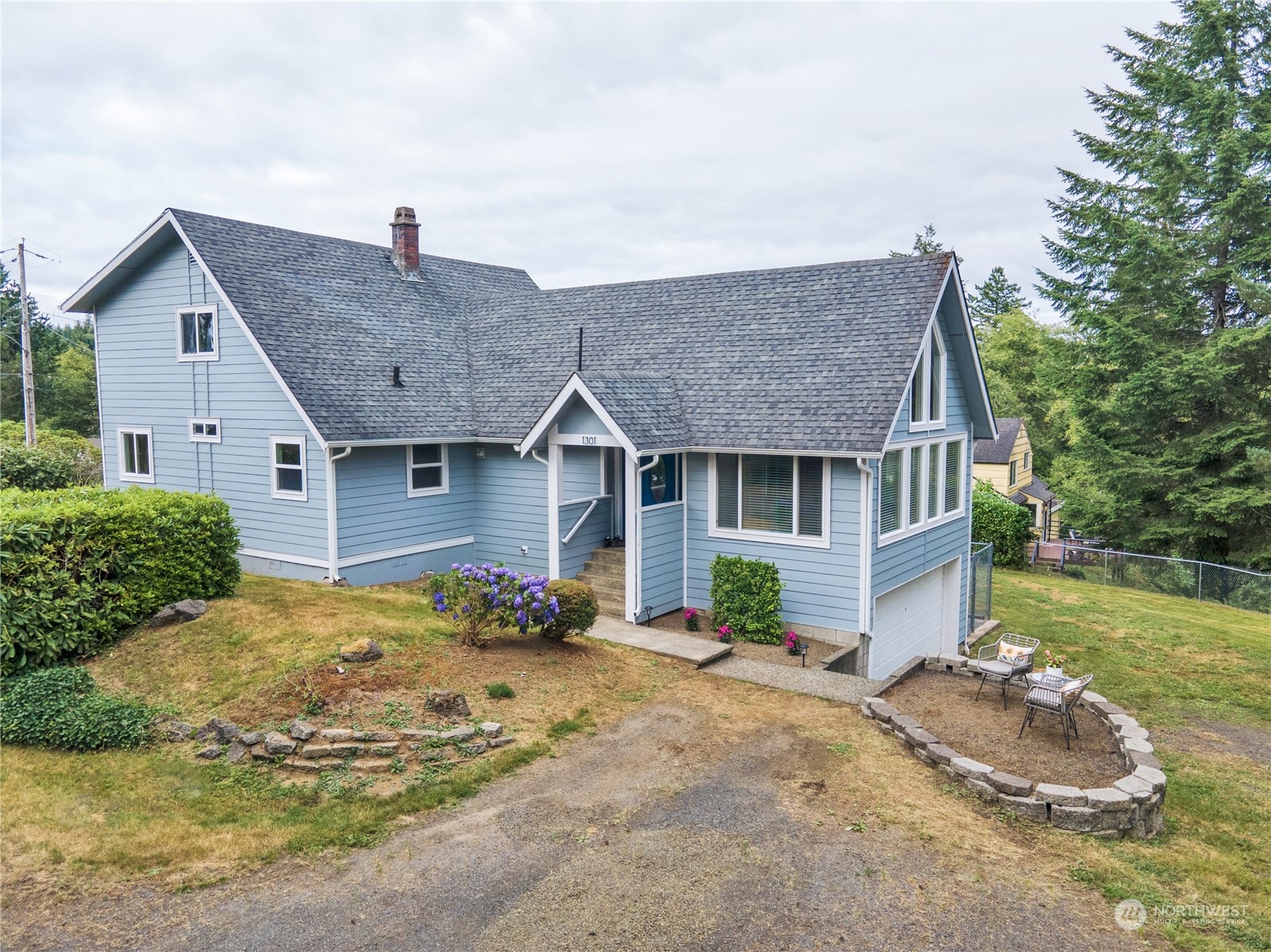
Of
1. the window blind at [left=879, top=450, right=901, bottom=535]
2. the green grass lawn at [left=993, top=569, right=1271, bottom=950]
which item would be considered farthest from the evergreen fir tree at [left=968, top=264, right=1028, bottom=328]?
the window blind at [left=879, top=450, right=901, bottom=535]

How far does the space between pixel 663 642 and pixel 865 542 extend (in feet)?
12.6

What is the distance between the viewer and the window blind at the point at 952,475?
17.7m

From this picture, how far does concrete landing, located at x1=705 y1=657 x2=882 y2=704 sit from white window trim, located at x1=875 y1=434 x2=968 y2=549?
9.91 ft

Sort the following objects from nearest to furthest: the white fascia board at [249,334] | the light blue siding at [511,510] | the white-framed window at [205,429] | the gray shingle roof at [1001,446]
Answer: the white fascia board at [249,334]
the light blue siding at [511,510]
the white-framed window at [205,429]
the gray shingle roof at [1001,446]

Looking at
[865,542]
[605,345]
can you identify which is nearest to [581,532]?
[605,345]

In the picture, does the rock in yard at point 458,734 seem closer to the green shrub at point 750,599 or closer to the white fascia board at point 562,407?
the white fascia board at point 562,407

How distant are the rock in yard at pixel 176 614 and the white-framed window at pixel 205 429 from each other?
6.84 metres

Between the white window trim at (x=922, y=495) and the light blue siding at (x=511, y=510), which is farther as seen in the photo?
the light blue siding at (x=511, y=510)

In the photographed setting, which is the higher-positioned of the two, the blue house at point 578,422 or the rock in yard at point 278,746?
the blue house at point 578,422

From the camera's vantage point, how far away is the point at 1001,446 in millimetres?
44219

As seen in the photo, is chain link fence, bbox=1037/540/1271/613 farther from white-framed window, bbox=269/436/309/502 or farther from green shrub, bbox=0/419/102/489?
green shrub, bbox=0/419/102/489

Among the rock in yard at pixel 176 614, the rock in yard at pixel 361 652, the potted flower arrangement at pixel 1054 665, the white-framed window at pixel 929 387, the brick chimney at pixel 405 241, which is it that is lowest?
the potted flower arrangement at pixel 1054 665

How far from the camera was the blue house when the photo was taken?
14.3 m

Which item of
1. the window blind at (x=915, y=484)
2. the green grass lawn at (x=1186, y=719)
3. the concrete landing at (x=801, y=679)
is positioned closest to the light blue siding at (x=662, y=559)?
the concrete landing at (x=801, y=679)
